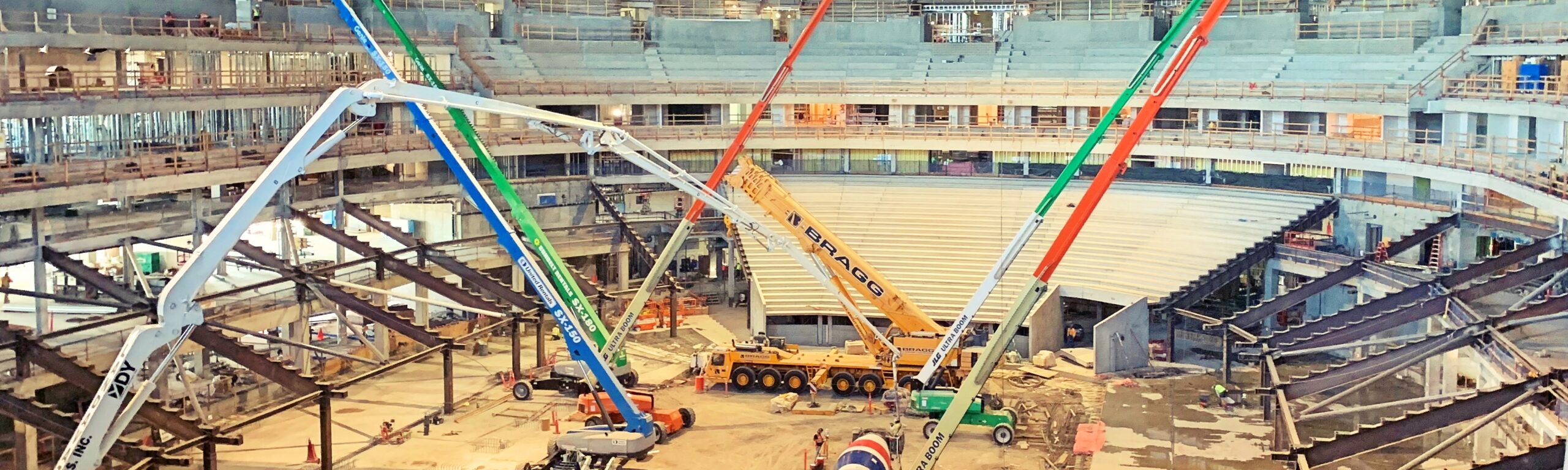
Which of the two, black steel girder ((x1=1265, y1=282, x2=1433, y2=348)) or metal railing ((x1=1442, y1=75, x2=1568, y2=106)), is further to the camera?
metal railing ((x1=1442, y1=75, x2=1568, y2=106))

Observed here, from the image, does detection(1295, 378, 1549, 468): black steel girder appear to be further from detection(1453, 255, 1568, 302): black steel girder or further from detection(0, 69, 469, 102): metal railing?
detection(0, 69, 469, 102): metal railing

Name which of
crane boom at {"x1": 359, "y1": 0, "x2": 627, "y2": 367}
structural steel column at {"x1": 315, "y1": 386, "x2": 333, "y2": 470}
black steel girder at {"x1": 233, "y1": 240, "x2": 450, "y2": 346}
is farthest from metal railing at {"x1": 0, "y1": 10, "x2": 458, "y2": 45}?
structural steel column at {"x1": 315, "y1": 386, "x2": 333, "y2": 470}

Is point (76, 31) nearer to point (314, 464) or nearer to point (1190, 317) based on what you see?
point (314, 464)

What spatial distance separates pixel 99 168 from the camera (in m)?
36.8

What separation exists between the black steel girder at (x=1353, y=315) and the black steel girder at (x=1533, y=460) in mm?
11812

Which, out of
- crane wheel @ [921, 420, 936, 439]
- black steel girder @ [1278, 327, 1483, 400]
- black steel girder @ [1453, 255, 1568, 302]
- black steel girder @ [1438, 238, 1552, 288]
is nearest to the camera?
black steel girder @ [1278, 327, 1483, 400]

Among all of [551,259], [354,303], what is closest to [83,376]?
[354,303]

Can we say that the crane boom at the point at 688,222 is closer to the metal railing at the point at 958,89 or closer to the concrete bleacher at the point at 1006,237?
the concrete bleacher at the point at 1006,237

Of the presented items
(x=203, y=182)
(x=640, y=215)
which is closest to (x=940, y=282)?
(x=640, y=215)

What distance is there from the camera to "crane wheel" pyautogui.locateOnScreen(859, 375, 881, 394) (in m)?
36.8

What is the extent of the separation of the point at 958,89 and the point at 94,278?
100ft

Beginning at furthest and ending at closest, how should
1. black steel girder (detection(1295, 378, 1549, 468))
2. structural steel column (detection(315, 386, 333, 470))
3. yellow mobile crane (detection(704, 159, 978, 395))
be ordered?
yellow mobile crane (detection(704, 159, 978, 395)) < structural steel column (detection(315, 386, 333, 470)) < black steel girder (detection(1295, 378, 1549, 468))

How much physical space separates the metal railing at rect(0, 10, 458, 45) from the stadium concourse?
0.23 metres

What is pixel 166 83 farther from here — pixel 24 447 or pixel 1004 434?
pixel 1004 434
